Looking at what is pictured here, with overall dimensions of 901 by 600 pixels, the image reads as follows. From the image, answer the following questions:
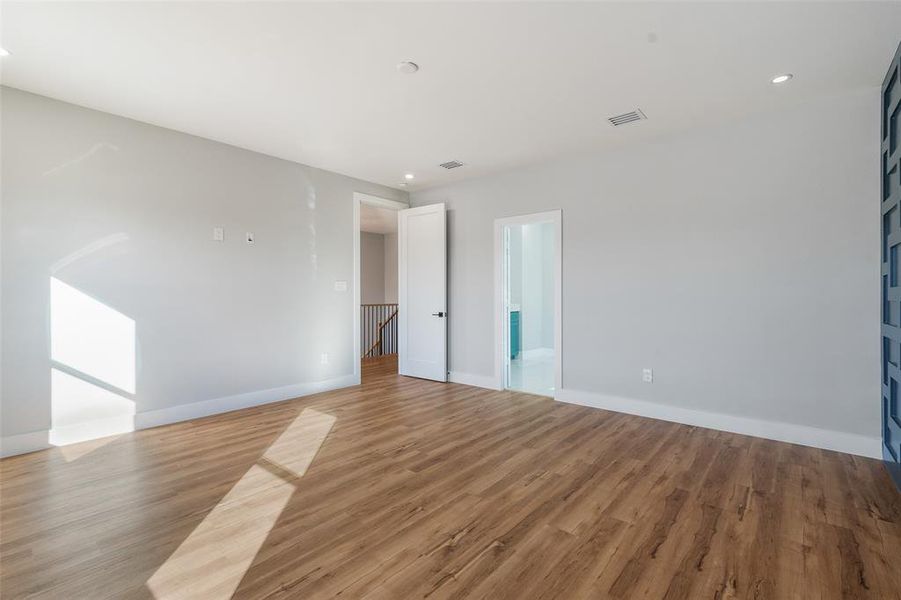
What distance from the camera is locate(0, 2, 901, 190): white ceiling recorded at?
2.26 meters

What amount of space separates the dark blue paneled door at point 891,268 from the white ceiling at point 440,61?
0.30 metres

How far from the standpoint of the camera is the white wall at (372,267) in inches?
441

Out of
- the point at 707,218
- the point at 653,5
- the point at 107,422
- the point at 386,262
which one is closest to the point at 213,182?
the point at 107,422

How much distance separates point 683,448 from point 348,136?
13.2 feet

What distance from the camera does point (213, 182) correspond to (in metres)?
4.18

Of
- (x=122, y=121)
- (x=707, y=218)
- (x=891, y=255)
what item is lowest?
(x=891, y=255)

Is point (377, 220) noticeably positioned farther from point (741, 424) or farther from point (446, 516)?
point (446, 516)

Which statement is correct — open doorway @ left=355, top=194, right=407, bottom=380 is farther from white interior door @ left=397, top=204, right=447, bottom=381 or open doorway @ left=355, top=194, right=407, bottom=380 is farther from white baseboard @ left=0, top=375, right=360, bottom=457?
white baseboard @ left=0, top=375, right=360, bottom=457

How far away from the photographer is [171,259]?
154 inches

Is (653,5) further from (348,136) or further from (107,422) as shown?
(107,422)

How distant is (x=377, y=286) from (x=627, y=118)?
8901 millimetres

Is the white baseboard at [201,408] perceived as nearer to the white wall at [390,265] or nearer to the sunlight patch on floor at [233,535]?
the sunlight patch on floor at [233,535]

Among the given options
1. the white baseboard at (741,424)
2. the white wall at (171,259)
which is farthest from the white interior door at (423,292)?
the white baseboard at (741,424)

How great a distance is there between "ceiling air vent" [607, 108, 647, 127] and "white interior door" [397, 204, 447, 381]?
2537 mm
